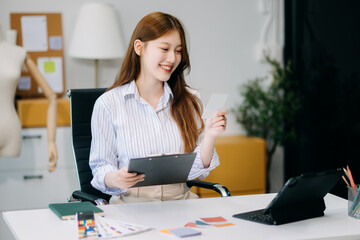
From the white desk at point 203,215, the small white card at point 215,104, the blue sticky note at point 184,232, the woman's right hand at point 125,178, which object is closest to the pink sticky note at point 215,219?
the white desk at point 203,215

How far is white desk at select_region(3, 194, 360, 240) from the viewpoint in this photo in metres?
1.60

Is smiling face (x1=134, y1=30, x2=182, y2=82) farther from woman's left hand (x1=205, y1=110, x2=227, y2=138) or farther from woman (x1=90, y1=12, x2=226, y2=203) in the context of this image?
woman's left hand (x1=205, y1=110, x2=227, y2=138)

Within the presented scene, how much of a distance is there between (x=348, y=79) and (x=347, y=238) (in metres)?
2.51

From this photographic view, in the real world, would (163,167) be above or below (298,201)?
above

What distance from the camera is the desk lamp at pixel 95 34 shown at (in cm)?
388

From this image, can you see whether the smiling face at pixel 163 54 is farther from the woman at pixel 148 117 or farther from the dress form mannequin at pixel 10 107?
the dress form mannequin at pixel 10 107

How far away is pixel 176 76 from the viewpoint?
243 cm

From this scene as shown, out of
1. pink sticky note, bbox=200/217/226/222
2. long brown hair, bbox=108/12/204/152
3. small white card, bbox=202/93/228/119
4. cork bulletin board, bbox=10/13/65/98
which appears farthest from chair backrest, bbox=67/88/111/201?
cork bulletin board, bbox=10/13/65/98

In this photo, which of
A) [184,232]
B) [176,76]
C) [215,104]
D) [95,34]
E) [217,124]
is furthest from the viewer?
[95,34]

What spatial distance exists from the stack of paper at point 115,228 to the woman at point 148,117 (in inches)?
17.0

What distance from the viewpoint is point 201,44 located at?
447 centimetres

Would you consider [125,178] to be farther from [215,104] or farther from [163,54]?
[163,54]

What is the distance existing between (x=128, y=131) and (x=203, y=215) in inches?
23.6

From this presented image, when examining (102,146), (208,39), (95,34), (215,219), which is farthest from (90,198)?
(208,39)
